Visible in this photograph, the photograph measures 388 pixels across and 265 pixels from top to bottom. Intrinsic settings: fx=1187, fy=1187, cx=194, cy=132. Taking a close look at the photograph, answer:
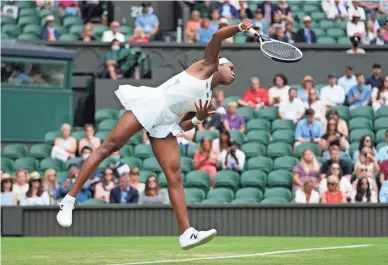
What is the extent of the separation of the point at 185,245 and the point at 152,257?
106 centimetres

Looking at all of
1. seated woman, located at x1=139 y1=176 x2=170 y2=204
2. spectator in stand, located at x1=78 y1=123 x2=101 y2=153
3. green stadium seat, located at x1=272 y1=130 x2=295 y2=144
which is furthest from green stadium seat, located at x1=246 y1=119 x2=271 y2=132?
seated woman, located at x1=139 y1=176 x2=170 y2=204

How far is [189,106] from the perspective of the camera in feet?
32.8

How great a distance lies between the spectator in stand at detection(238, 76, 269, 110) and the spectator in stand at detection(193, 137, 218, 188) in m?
2.54

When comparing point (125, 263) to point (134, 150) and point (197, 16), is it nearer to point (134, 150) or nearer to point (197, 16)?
point (134, 150)

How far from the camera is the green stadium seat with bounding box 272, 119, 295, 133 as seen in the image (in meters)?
19.9

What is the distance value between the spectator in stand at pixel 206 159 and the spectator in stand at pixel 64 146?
7.61 ft

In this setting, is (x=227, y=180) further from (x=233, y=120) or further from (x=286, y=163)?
(x=233, y=120)

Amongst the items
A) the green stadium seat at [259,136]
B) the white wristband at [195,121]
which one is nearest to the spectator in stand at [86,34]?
the green stadium seat at [259,136]

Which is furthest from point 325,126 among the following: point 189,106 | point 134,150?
point 189,106

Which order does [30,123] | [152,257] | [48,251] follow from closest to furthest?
[152,257] < [48,251] < [30,123]

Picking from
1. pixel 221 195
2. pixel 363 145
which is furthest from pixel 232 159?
pixel 363 145

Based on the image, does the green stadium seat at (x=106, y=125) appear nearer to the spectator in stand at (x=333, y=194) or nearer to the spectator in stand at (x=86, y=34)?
the spectator in stand at (x=86, y=34)

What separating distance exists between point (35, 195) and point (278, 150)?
4164 millimetres

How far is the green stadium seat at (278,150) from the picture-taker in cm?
1914
